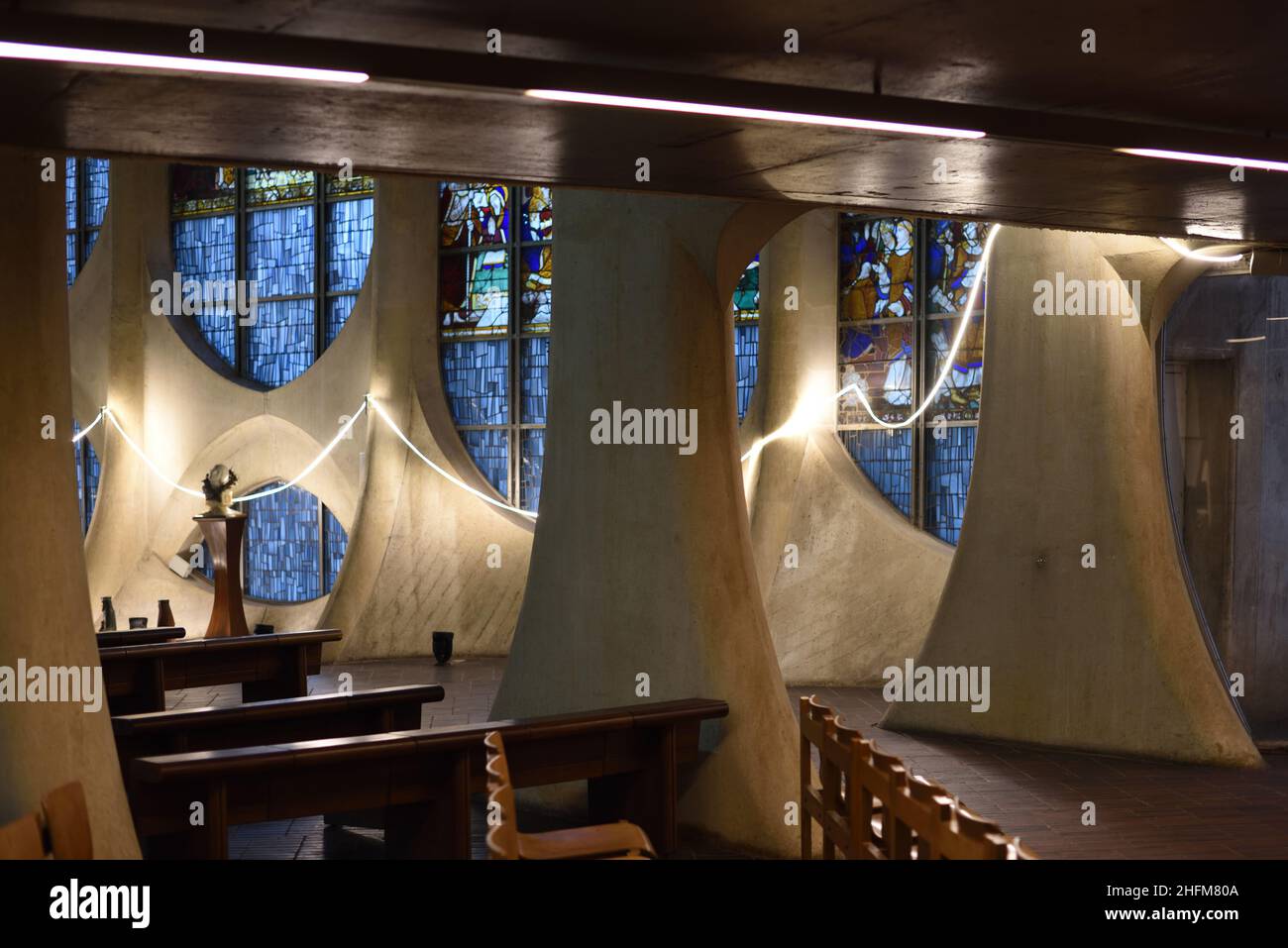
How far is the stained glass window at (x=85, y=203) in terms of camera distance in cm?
1780

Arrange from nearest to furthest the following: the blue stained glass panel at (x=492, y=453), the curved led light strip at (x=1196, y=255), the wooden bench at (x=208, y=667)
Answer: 1. the curved led light strip at (x=1196, y=255)
2. the wooden bench at (x=208, y=667)
3. the blue stained glass panel at (x=492, y=453)

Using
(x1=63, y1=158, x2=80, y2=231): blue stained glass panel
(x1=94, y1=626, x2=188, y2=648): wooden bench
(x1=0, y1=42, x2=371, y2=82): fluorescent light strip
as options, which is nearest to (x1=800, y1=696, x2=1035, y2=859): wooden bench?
(x1=0, y1=42, x2=371, y2=82): fluorescent light strip

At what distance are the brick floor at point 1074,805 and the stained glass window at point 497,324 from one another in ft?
17.0

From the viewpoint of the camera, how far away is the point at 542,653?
281 inches

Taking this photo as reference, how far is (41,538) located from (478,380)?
407 inches

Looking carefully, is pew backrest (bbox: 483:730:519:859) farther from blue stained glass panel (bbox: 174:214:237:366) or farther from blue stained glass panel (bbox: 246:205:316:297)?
blue stained glass panel (bbox: 174:214:237:366)

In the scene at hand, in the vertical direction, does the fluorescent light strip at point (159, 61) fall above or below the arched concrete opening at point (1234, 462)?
above

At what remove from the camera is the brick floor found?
6551 millimetres

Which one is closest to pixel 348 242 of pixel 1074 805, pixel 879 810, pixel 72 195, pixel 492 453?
pixel 492 453

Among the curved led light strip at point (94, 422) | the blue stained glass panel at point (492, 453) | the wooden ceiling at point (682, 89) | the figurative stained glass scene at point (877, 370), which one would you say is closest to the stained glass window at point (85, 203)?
the curved led light strip at point (94, 422)

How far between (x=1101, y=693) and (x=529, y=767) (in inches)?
167

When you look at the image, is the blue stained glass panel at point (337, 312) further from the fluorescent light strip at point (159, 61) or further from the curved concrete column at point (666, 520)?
the fluorescent light strip at point (159, 61)

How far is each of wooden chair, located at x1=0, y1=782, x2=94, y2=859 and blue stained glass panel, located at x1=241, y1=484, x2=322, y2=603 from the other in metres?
12.6
